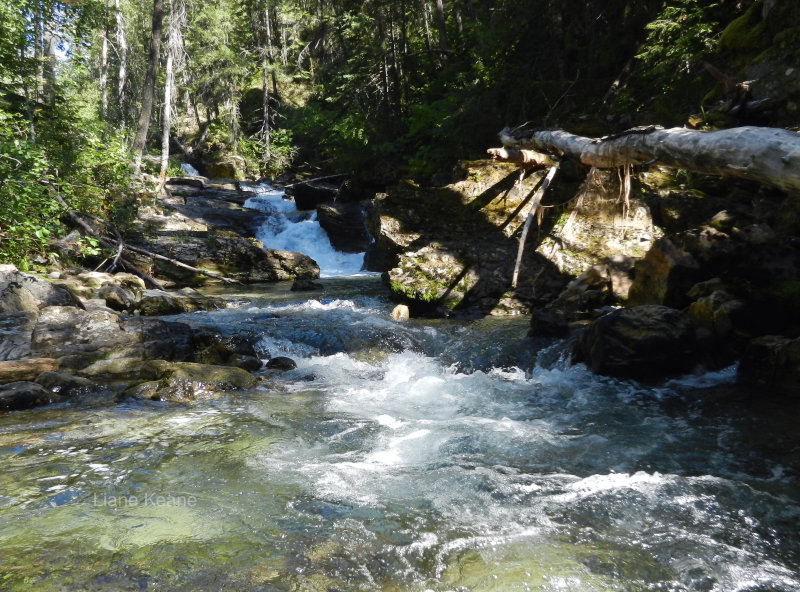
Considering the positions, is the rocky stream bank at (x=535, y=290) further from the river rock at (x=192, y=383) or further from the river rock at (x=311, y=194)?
the river rock at (x=311, y=194)

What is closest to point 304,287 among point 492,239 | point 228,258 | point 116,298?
point 228,258

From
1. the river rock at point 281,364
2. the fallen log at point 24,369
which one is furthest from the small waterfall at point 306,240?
the fallen log at point 24,369

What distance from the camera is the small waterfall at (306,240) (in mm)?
19469

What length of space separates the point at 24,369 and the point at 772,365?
8.92 m

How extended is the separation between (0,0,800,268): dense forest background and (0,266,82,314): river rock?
91 cm

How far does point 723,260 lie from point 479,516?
5967 millimetres

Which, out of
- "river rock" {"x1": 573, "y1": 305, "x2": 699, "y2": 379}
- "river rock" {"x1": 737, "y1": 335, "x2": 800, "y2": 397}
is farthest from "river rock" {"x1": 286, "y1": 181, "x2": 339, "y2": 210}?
"river rock" {"x1": 737, "y1": 335, "x2": 800, "y2": 397}

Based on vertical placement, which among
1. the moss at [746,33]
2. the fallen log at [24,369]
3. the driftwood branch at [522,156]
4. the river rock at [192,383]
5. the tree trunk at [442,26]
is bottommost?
the river rock at [192,383]

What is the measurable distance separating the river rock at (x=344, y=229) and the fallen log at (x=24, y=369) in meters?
14.3

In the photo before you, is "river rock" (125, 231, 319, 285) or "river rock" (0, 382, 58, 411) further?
"river rock" (125, 231, 319, 285)

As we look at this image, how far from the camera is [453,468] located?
4.16m

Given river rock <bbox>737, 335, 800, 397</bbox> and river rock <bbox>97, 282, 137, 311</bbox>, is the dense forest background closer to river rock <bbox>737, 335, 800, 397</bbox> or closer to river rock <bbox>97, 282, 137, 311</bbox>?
river rock <bbox>97, 282, 137, 311</bbox>

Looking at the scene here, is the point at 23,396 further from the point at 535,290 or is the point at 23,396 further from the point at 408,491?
the point at 535,290

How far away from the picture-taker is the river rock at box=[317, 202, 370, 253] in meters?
20.4
